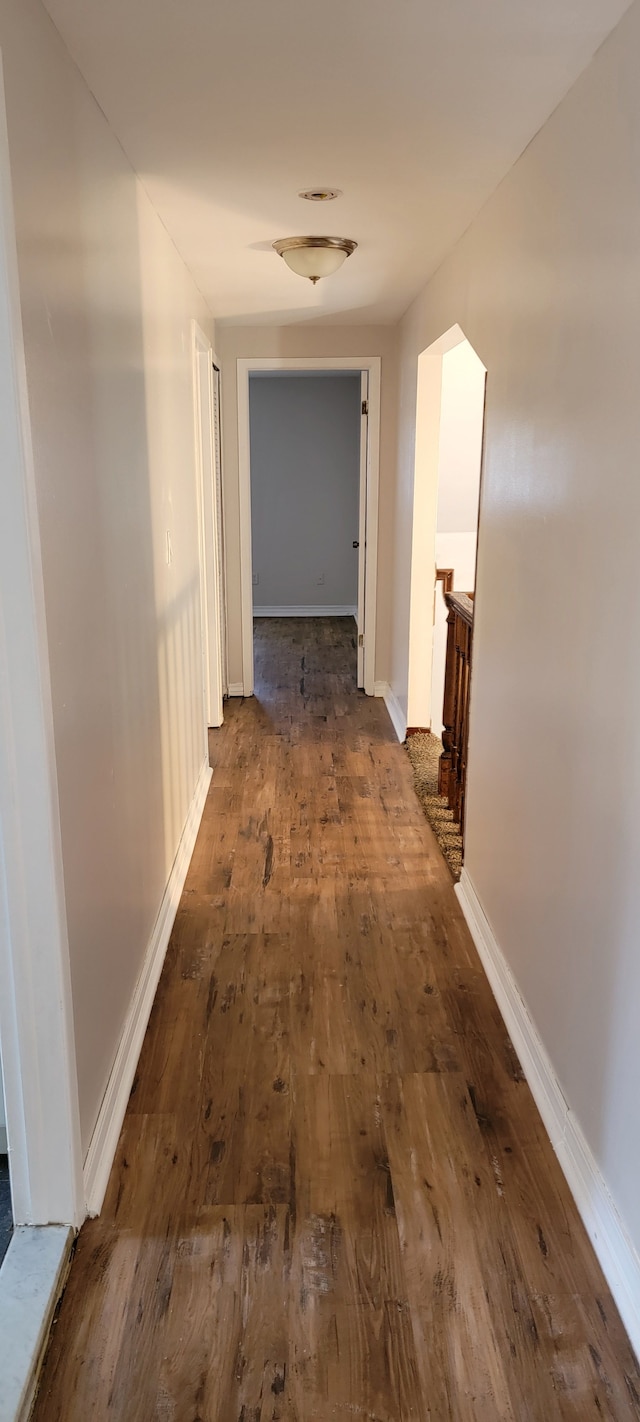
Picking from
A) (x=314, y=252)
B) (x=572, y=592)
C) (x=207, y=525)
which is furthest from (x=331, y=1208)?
(x=207, y=525)

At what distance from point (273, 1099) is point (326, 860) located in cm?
141

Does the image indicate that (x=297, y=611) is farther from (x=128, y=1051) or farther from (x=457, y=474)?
(x=128, y=1051)

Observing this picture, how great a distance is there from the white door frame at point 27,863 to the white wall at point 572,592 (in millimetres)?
982

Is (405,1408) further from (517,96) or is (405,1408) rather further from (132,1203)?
(517,96)

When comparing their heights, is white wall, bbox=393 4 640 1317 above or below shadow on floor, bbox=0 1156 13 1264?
above

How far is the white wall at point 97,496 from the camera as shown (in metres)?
1.61

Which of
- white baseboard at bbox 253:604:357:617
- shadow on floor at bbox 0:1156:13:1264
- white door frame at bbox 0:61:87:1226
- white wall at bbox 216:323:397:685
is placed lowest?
shadow on floor at bbox 0:1156:13:1264

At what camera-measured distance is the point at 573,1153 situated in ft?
6.40

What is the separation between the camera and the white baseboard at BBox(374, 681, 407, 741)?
17.0ft

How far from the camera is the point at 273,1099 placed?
225 centimetres

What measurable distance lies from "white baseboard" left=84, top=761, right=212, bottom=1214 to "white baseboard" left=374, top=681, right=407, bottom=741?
6.33 ft

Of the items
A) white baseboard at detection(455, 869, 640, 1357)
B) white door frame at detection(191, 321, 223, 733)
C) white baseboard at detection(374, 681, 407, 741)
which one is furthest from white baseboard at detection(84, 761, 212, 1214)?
white baseboard at detection(374, 681, 407, 741)

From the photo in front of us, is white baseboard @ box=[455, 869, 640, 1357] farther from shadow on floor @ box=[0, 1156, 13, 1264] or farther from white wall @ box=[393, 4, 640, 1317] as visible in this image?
shadow on floor @ box=[0, 1156, 13, 1264]

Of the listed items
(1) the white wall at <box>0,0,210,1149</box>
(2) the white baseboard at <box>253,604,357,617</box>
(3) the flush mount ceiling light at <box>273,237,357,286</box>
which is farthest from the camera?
(2) the white baseboard at <box>253,604,357,617</box>
